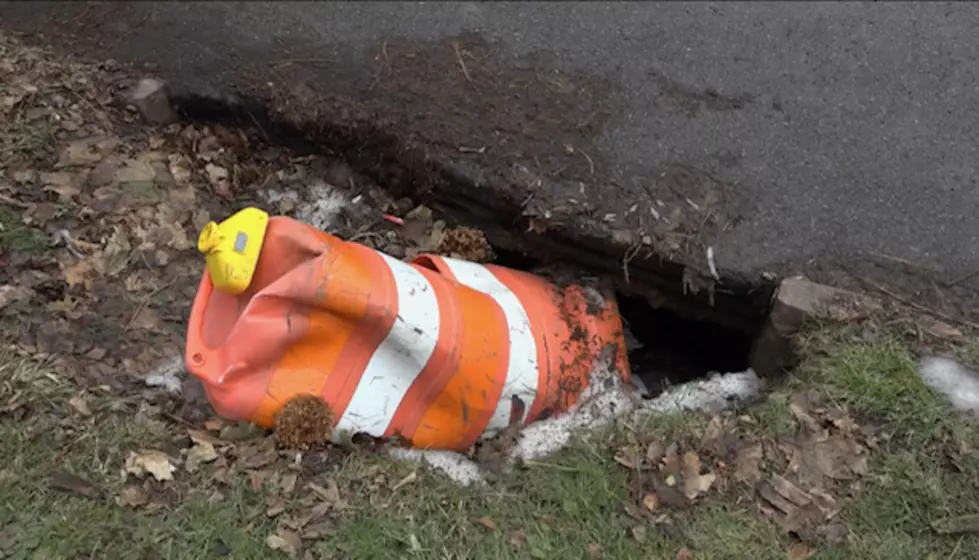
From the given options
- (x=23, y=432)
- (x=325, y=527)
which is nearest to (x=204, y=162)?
(x=23, y=432)

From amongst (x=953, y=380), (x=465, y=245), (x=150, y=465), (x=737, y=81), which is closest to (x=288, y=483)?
(x=150, y=465)

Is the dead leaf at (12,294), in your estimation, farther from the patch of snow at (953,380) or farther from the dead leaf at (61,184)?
the patch of snow at (953,380)

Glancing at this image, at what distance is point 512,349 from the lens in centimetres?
301

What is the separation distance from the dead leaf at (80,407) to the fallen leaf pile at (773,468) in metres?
1.78

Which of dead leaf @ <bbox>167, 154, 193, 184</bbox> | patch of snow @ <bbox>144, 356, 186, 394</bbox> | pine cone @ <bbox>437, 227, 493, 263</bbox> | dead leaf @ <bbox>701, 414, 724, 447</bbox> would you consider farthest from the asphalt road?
patch of snow @ <bbox>144, 356, 186, 394</bbox>

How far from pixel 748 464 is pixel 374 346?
127cm

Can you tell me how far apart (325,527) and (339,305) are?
70 cm

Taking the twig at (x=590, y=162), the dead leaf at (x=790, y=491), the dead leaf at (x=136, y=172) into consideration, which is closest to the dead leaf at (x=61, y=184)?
the dead leaf at (x=136, y=172)

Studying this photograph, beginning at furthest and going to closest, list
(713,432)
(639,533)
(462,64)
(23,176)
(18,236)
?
(462,64) → (23,176) → (18,236) → (713,432) → (639,533)

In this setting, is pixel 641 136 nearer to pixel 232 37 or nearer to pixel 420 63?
pixel 420 63

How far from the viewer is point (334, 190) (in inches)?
150

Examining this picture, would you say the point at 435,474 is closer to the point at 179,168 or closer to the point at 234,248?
Result: the point at 234,248

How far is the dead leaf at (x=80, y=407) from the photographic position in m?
2.86

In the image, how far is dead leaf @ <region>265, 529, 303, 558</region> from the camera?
2.58m
